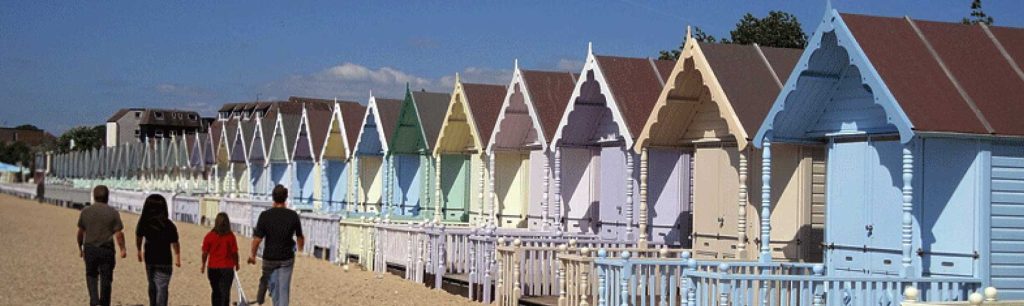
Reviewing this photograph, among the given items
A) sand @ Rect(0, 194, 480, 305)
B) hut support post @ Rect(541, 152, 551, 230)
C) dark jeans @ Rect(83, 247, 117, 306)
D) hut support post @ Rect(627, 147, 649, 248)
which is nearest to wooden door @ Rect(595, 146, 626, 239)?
hut support post @ Rect(541, 152, 551, 230)

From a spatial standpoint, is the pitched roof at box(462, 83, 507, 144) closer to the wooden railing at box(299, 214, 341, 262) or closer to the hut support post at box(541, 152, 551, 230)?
the hut support post at box(541, 152, 551, 230)

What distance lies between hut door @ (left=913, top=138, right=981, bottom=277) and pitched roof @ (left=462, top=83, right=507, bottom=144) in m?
12.3

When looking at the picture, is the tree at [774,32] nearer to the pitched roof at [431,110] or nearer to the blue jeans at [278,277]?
the pitched roof at [431,110]

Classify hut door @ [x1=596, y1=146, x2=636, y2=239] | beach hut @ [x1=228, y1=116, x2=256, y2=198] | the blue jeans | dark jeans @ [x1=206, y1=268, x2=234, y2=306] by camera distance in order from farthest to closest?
beach hut @ [x1=228, y1=116, x2=256, y2=198], hut door @ [x1=596, y1=146, x2=636, y2=239], dark jeans @ [x1=206, y1=268, x2=234, y2=306], the blue jeans

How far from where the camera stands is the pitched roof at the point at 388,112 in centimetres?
3060

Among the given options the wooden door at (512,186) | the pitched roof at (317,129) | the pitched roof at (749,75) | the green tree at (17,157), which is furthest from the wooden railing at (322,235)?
the green tree at (17,157)

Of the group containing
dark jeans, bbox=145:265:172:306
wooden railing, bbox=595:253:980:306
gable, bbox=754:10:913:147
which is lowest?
dark jeans, bbox=145:265:172:306

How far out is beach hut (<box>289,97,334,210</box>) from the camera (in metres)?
36.8

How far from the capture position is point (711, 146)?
18203mm

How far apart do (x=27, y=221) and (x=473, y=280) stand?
1501 inches

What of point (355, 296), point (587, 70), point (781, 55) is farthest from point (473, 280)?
point (781, 55)

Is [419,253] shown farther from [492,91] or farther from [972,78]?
[972,78]

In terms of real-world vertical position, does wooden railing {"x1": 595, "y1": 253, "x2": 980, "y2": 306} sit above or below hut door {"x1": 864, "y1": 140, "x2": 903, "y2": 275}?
below

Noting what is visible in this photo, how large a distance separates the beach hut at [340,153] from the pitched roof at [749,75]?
57.2 ft
